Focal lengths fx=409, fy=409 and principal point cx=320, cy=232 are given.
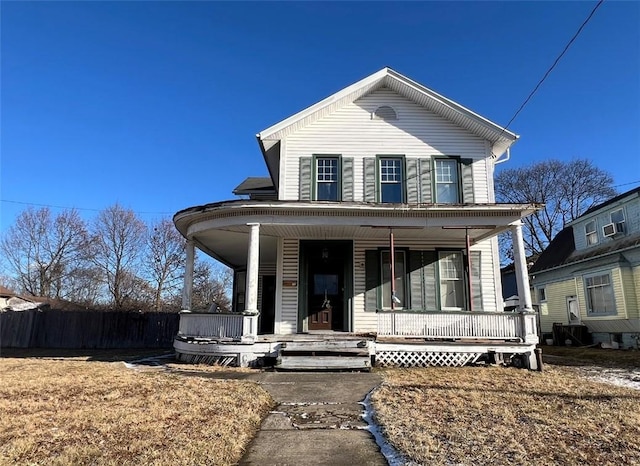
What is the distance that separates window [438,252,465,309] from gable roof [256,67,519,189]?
365cm

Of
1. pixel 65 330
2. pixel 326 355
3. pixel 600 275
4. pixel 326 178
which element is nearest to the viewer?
pixel 326 355

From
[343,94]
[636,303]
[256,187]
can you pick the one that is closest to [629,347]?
[636,303]

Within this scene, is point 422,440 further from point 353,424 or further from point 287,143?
point 287,143

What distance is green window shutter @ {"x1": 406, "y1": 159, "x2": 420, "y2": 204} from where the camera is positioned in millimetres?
12039

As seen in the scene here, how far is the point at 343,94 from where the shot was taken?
12258mm

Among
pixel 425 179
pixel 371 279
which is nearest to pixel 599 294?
pixel 425 179

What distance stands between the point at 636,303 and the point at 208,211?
51.8 ft

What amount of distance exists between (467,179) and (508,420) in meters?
8.44

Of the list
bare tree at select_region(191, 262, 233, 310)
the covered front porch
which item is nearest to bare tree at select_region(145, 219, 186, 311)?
bare tree at select_region(191, 262, 233, 310)

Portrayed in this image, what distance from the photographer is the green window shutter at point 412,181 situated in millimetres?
12039

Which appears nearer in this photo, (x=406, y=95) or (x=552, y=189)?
(x=406, y=95)

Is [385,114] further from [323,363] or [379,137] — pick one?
[323,363]

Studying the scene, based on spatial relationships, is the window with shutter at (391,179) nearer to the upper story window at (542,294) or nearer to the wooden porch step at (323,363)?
the wooden porch step at (323,363)

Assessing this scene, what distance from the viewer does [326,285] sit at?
39.2ft
